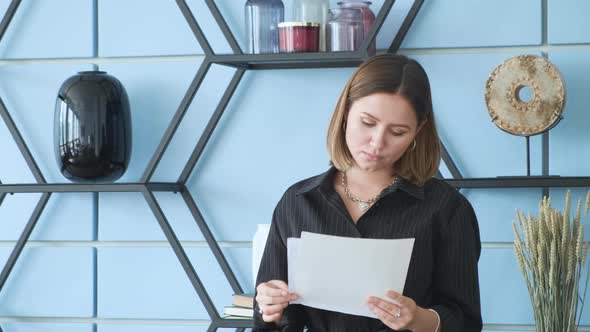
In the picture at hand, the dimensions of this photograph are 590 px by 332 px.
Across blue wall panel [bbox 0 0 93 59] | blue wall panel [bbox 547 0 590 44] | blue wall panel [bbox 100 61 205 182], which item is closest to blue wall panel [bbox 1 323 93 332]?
blue wall panel [bbox 100 61 205 182]

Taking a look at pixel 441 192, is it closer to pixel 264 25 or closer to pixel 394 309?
pixel 394 309

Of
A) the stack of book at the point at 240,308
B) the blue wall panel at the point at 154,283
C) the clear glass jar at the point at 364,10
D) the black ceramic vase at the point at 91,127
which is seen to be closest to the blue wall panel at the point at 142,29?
the black ceramic vase at the point at 91,127

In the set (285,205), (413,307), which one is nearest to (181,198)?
(285,205)

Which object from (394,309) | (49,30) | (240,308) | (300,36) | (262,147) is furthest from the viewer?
(49,30)

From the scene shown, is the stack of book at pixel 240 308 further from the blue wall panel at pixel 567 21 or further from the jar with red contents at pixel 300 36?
the blue wall panel at pixel 567 21

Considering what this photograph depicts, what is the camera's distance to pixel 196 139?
2896 mm

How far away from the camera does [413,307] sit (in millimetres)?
1764

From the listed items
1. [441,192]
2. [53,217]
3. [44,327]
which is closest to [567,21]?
[441,192]

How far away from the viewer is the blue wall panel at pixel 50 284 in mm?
2994

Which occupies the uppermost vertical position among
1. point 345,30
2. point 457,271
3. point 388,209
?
point 345,30

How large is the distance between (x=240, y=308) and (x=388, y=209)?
0.93 metres

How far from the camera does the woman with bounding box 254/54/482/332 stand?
5.97ft

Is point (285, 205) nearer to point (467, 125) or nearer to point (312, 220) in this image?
point (312, 220)

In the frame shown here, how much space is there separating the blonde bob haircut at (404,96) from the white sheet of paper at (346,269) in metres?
0.19
